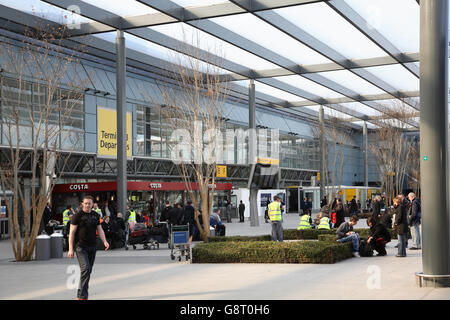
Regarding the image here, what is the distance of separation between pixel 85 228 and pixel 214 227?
14235 mm

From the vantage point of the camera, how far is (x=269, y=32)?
26.0 m

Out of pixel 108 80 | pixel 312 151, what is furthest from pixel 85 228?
pixel 312 151

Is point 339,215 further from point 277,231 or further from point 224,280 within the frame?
point 224,280

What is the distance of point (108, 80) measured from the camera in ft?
115

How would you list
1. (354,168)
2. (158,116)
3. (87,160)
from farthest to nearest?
(354,168) → (158,116) → (87,160)

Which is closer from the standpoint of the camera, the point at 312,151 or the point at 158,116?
the point at 158,116

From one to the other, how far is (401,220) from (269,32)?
13.0 meters

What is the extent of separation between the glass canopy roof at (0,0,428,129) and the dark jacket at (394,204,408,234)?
9.23m

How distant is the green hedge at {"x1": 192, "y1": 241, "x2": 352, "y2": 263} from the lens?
1408 centimetres

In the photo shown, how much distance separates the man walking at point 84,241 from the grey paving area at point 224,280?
0.67 metres

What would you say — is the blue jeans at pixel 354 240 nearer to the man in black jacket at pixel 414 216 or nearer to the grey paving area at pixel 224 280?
the grey paving area at pixel 224 280

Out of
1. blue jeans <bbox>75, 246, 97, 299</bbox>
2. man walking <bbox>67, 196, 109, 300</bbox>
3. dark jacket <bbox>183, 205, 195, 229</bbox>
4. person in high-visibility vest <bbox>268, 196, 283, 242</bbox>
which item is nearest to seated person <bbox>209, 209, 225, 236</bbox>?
dark jacket <bbox>183, 205, 195, 229</bbox>

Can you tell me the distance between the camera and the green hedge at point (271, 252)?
46.2ft

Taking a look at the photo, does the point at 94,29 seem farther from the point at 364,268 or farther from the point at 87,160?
the point at 364,268
